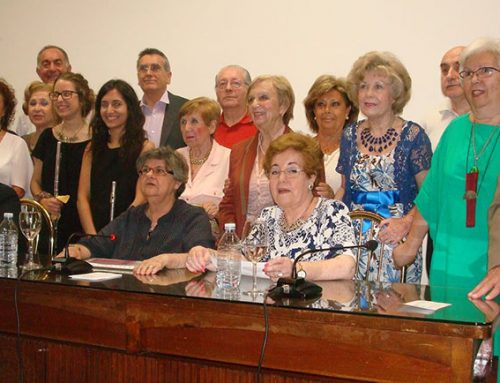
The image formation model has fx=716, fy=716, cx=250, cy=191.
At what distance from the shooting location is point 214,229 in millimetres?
3660

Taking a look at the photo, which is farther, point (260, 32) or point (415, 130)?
point (260, 32)

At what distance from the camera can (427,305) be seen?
1.97 m

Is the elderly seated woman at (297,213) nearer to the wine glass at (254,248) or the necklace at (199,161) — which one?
the wine glass at (254,248)

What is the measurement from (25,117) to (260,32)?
1983 millimetres

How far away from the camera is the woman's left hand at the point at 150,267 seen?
2592 mm

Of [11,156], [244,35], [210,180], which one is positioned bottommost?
[210,180]

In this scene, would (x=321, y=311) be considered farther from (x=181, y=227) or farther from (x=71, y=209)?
(x=71, y=209)

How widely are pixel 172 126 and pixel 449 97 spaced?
1.73m

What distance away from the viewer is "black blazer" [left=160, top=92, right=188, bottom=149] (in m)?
4.48

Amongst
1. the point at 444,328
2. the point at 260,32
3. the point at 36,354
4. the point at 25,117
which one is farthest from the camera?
the point at 25,117

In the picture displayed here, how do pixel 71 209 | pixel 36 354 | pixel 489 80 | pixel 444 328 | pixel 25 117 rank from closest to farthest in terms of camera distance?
pixel 444 328, pixel 36 354, pixel 489 80, pixel 71 209, pixel 25 117

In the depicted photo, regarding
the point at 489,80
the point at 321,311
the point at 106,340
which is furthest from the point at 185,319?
the point at 489,80

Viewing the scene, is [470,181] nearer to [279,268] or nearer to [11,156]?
[279,268]

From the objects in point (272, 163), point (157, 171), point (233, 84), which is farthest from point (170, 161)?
point (233, 84)
